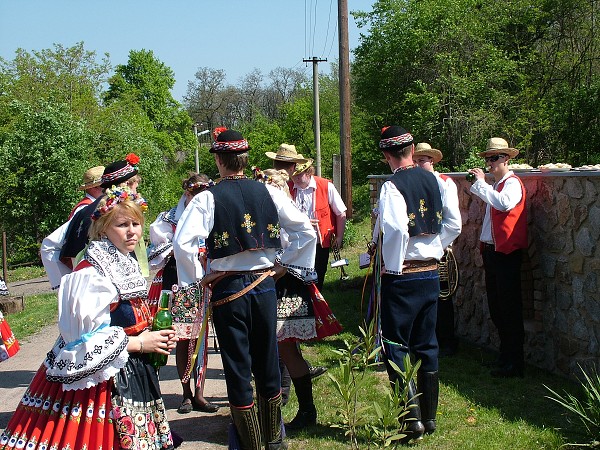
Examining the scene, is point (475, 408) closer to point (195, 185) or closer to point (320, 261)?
point (320, 261)

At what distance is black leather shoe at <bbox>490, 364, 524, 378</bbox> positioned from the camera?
5.92m

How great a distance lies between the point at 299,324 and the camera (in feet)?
15.7

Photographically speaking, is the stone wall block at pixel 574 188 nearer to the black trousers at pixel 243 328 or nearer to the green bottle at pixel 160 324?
the black trousers at pixel 243 328

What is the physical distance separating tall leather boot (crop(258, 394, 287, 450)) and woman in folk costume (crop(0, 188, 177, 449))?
2.77 feet

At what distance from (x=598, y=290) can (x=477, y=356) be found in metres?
1.68

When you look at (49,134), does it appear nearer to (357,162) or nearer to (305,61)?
(305,61)

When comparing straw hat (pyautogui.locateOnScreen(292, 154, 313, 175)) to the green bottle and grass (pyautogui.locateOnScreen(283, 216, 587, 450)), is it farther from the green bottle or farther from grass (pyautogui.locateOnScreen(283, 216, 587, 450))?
the green bottle

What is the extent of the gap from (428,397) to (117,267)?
7.70 feet

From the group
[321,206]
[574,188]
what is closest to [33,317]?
[321,206]

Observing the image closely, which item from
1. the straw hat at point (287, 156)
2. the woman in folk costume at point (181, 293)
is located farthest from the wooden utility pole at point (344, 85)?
the woman in folk costume at point (181, 293)

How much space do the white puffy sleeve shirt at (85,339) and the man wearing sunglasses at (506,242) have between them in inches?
143

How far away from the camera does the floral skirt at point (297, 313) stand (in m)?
4.77

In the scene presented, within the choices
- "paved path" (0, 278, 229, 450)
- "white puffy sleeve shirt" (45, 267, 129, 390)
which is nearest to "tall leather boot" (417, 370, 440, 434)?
"paved path" (0, 278, 229, 450)

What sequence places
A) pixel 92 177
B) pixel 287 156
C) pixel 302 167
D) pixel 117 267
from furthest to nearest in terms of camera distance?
pixel 302 167 → pixel 287 156 → pixel 92 177 → pixel 117 267
